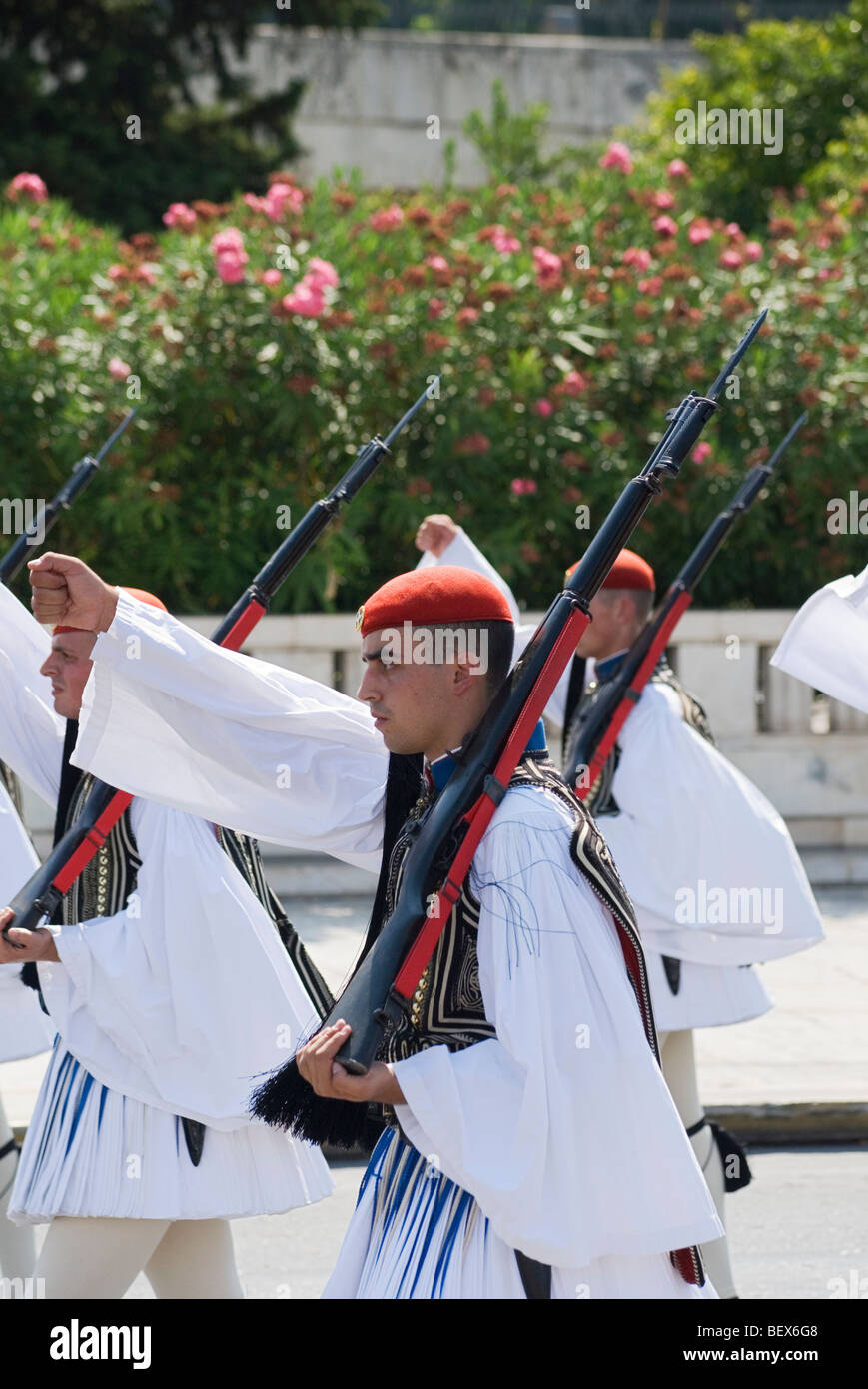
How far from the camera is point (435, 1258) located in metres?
2.85

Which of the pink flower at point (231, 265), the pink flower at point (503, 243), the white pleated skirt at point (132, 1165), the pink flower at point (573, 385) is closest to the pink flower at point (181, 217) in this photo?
the pink flower at point (231, 265)

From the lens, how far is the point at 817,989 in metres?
8.34

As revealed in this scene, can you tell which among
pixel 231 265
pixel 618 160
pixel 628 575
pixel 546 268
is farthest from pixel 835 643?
pixel 618 160

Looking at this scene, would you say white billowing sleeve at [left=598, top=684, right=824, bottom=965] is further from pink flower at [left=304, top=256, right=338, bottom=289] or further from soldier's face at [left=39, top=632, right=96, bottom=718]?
pink flower at [left=304, top=256, right=338, bottom=289]

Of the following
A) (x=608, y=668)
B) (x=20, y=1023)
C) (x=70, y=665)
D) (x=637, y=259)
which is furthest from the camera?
(x=637, y=259)

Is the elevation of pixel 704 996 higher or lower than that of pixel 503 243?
lower

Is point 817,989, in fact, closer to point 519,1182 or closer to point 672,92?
point 519,1182

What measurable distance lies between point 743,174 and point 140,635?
59.1 ft

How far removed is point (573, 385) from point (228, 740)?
7692 millimetres

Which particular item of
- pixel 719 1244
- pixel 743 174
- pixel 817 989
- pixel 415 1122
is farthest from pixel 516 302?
pixel 743 174

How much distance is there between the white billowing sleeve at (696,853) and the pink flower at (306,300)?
5.03 meters

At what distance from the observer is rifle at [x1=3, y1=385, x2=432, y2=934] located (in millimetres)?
3842

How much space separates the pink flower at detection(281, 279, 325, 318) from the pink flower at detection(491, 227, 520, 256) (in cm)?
130

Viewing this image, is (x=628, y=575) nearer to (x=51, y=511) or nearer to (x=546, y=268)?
(x=51, y=511)
